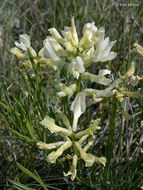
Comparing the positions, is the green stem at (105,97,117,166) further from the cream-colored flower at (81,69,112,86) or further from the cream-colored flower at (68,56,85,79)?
the cream-colored flower at (68,56,85,79)

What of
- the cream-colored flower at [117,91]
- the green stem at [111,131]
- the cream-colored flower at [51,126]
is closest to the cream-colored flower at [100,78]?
the cream-colored flower at [117,91]

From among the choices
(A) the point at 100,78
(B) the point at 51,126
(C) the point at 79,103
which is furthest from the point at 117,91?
(B) the point at 51,126

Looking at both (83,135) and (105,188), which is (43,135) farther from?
(105,188)

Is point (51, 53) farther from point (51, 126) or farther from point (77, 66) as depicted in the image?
point (51, 126)

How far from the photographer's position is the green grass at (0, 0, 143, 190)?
5.24 feet

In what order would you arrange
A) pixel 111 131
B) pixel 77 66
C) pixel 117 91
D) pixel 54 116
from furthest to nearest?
pixel 54 116 → pixel 111 131 → pixel 117 91 → pixel 77 66

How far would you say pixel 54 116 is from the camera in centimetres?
171

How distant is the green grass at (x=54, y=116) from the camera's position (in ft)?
5.24

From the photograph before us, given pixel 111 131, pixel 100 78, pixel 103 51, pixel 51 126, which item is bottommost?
pixel 111 131

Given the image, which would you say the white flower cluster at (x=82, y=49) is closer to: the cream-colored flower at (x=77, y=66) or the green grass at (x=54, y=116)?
the cream-colored flower at (x=77, y=66)

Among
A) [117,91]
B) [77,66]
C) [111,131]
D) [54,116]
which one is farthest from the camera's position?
[54,116]

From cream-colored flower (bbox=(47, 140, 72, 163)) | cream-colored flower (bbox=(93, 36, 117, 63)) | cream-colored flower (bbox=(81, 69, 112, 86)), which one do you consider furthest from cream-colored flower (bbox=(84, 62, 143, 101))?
cream-colored flower (bbox=(47, 140, 72, 163))

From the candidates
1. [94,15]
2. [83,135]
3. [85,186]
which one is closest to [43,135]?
[83,135]

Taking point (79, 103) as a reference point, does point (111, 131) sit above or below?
below
